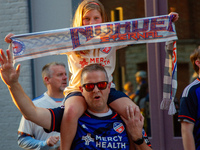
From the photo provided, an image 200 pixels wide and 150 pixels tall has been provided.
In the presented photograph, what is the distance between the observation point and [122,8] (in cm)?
669

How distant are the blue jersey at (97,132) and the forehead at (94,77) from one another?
33 cm

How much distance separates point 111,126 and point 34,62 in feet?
11.4

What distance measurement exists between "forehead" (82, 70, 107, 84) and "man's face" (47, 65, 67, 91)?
1.59 m

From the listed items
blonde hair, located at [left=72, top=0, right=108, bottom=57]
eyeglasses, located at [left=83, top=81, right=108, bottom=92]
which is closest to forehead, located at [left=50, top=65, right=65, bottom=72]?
blonde hair, located at [left=72, top=0, right=108, bottom=57]

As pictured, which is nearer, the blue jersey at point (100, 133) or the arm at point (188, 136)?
the blue jersey at point (100, 133)

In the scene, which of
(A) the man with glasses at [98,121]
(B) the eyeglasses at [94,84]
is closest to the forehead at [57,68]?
(A) the man with glasses at [98,121]

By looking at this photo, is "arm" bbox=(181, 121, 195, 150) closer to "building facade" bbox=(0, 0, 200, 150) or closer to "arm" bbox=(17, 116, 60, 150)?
"arm" bbox=(17, 116, 60, 150)

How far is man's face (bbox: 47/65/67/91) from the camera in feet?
16.6

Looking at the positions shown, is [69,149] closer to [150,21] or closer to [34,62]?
[150,21]

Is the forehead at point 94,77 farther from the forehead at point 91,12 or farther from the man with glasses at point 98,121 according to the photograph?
the forehead at point 91,12

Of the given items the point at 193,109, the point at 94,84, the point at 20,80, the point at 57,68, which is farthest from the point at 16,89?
the point at 20,80

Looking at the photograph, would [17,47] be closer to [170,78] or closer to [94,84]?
[94,84]

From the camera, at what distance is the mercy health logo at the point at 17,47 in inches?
134

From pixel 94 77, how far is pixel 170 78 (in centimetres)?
77
